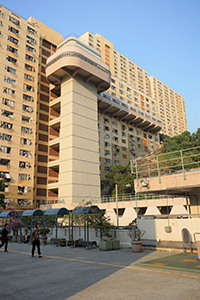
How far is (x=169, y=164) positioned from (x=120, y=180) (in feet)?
42.2

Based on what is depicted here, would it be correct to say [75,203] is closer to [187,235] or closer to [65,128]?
[65,128]

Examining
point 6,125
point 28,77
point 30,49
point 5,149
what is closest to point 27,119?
point 6,125

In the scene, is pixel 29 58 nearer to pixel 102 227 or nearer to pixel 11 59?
pixel 11 59

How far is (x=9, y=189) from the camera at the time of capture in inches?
1957

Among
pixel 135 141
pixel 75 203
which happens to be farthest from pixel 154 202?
pixel 135 141

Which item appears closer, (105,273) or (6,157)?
(105,273)

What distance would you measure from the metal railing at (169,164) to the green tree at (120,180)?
263cm

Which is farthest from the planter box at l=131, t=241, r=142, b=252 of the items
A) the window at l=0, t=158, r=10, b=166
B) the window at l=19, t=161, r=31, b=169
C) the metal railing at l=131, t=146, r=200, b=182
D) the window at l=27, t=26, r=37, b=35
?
the window at l=27, t=26, r=37, b=35

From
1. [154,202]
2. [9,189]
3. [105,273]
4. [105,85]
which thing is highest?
[105,85]

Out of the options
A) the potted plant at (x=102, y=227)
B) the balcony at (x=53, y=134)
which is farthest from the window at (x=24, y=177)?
the potted plant at (x=102, y=227)

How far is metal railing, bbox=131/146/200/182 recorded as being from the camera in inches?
655

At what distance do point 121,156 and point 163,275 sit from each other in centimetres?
7120

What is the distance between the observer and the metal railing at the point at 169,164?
16634 millimetres

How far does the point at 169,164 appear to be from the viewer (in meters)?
59.7
